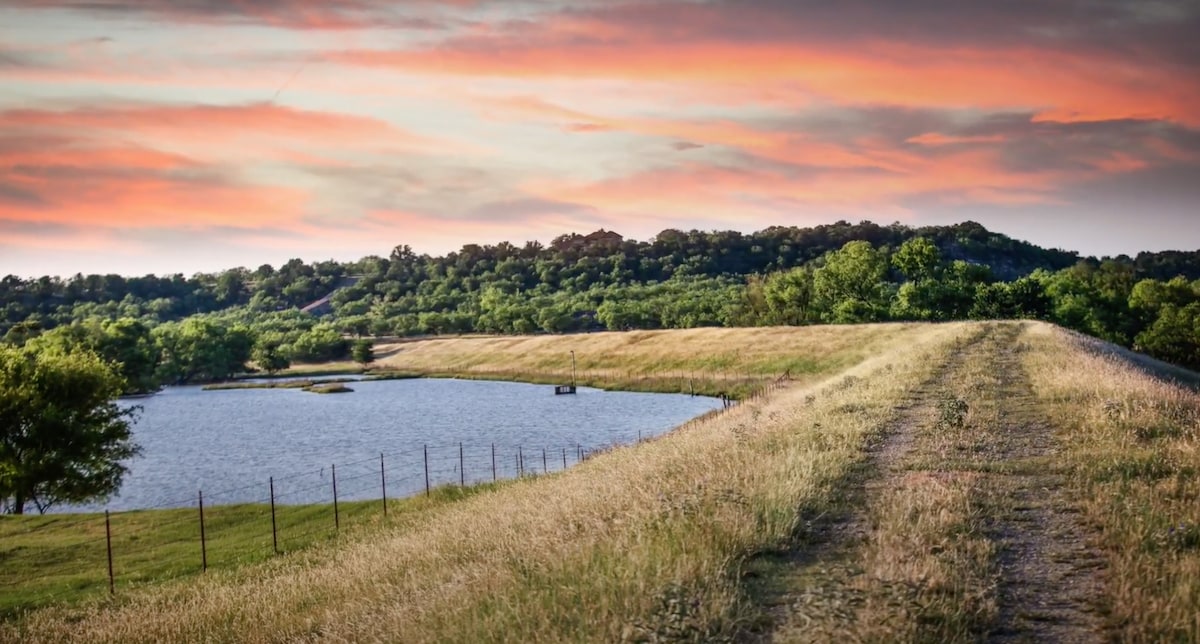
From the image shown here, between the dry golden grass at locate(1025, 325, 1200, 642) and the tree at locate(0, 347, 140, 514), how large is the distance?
2129 inches

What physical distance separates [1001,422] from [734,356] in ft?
309

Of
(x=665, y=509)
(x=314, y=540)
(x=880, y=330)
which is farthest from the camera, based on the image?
(x=880, y=330)

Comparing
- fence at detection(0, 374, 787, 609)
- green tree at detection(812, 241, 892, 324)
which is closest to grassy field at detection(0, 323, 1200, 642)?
fence at detection(0, 374, 787, 609)

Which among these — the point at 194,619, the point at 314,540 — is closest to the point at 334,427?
the point at 314,540

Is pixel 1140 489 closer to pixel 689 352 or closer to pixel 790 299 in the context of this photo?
pixel 689 352

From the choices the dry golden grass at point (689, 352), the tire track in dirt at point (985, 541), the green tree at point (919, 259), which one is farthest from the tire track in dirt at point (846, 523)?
the green tree at point (919, 259)

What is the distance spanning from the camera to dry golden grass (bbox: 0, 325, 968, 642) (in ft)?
30.9

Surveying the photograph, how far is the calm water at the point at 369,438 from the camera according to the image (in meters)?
60.1

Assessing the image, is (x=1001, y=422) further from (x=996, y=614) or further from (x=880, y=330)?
(x=880, y=330)

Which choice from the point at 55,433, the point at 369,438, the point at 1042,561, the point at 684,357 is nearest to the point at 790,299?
the point at 684,357

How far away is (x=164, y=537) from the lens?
4156 cm

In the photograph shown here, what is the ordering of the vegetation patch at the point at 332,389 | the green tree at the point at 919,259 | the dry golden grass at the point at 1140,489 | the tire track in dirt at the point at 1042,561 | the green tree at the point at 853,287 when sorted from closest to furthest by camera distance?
the dry golden grass at the point at 1140,489
the tire track in dirt at the point at 1042,561
the green tree at the point at 853,287
the green tree at the point at 919,259
the vegetation patch at the point at 332,389

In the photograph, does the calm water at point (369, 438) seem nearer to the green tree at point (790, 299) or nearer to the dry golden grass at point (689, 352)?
the dry golden grass at point (689, 352)

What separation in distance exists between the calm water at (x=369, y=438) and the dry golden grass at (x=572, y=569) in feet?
99.3
